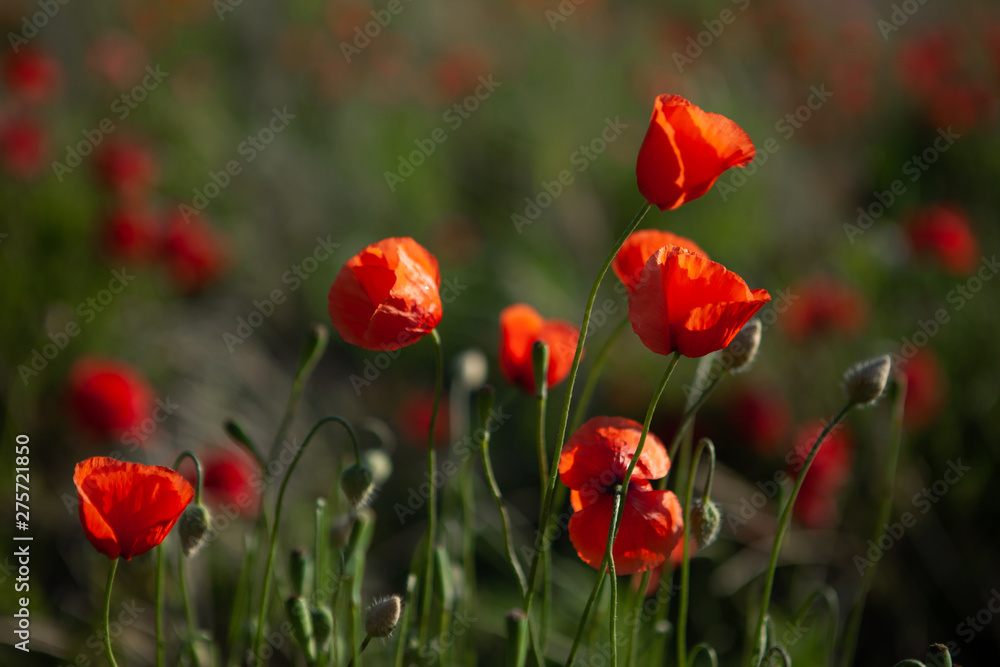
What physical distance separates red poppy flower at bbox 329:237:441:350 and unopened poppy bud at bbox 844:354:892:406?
1.73ft

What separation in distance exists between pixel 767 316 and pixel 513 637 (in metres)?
2.78

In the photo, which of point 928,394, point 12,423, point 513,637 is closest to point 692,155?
point 513,637

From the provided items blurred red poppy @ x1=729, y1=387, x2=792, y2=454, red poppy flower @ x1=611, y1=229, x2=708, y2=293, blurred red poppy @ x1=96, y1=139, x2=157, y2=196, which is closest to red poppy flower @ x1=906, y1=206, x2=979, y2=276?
blurred red poppy @ x1=729, y1=387, x2=792, y2=454

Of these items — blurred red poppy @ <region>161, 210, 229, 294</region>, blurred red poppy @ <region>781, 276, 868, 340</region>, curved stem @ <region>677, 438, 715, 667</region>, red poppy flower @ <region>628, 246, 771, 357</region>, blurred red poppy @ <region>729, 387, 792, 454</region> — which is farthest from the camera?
blurred red poppy @ <region>161, 210, 229, 294</region>

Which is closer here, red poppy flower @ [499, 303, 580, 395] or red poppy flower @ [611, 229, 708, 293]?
red poppy flower @ [611, 229, 708, 293]

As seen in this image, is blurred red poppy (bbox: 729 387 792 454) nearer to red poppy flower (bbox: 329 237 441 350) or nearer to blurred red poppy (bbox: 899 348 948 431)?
blurred red poppy (bbox: 899 348 948 431)

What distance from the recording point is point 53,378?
2.65m

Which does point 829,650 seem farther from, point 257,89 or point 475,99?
point 257,89

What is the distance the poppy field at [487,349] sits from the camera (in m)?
0.89

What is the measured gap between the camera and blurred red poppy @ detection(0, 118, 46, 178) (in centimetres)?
283

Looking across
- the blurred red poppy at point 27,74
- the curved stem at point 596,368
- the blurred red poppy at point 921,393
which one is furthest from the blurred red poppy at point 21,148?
the blurred red poppy at point 921,393

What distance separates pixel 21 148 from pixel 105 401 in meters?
1.45

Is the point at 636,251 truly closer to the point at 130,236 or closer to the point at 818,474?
the point at 818,474

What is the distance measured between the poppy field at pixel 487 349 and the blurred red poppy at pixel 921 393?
0.5 inches
